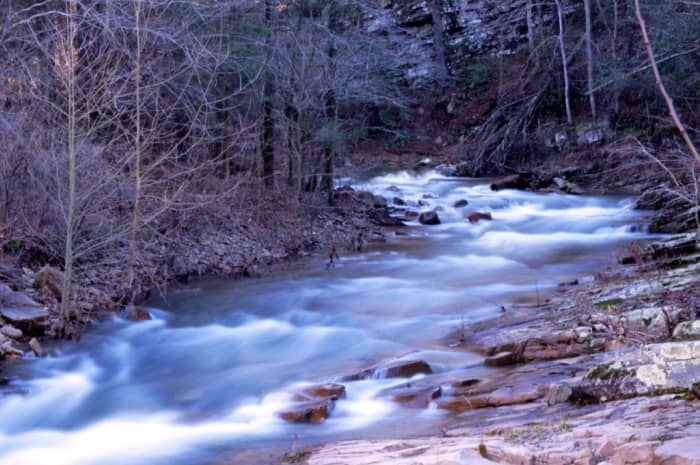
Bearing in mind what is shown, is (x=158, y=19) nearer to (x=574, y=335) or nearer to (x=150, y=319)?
(x=150, y=319)

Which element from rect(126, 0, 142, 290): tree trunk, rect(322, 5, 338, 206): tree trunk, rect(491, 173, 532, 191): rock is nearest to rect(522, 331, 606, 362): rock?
rect(126, 0, 142, 290): tree trunk

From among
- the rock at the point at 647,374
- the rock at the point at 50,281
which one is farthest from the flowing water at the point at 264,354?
the rock at the point at 647,374

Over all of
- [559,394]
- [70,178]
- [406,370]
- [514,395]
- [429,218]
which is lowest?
[406,370]

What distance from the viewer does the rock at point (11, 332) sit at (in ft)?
28.3

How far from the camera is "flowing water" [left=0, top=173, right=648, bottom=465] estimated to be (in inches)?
254

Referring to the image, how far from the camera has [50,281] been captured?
9.78 m

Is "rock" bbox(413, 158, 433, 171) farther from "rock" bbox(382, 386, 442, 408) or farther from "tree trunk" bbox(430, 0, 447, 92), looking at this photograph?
"rock" bbox(382, 386, 442, 408)

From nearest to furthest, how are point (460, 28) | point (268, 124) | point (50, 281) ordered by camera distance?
point (50, 281)
point (268, 124)
point (460, 28)

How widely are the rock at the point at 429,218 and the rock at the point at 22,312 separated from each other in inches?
432

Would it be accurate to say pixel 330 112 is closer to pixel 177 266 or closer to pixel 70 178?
pixel 177 266

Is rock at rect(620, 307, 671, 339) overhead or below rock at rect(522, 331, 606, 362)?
overhead

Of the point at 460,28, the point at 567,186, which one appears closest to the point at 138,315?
the point at 567,186

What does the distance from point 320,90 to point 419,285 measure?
567 centimetres

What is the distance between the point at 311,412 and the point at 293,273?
6.69 meters
